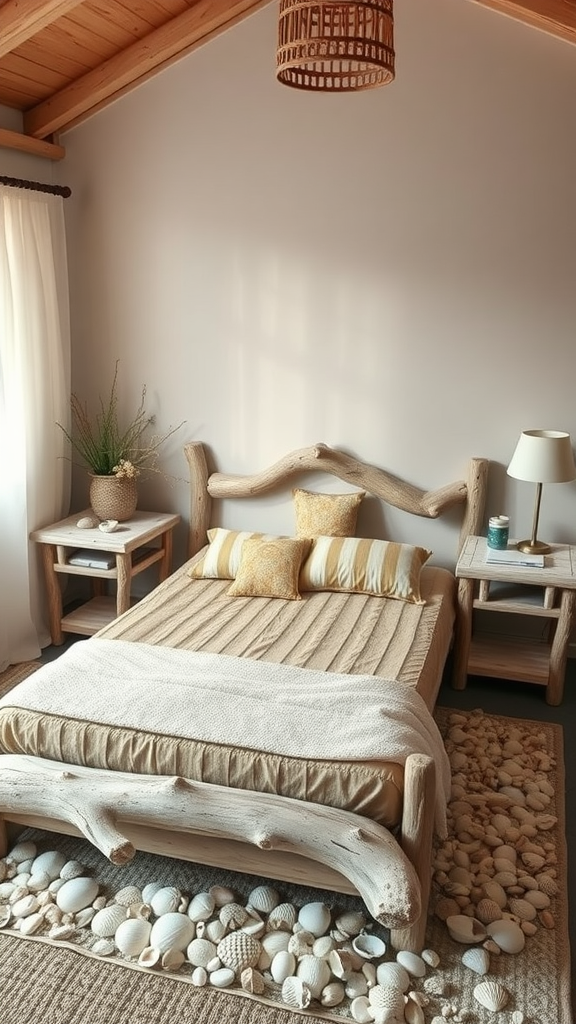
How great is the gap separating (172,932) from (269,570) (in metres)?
1.61

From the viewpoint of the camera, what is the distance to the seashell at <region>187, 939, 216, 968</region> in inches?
88.0

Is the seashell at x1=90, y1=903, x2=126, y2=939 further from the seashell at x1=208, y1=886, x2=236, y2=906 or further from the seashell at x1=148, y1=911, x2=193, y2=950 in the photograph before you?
the seashell at x1=208, y1=886, x2=236, y2=906

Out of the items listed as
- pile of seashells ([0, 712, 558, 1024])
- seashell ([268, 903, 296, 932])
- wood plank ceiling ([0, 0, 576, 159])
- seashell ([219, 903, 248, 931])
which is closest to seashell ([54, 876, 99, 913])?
pile of seashells ([0, 712, 558, 1024])

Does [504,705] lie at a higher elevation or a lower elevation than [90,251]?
lower

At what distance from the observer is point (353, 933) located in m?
2.33

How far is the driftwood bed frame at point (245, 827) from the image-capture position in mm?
2188

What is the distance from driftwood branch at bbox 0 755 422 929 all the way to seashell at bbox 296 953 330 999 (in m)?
0.20

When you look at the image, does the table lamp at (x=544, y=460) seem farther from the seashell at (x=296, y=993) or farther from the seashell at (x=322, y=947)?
the seashell at (x=296, y=993)

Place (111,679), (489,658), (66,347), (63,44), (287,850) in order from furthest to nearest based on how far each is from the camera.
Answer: (66,347) < (489,658) < (63,44) < (111,679) < (287,850)

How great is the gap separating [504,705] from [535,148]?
2329mm

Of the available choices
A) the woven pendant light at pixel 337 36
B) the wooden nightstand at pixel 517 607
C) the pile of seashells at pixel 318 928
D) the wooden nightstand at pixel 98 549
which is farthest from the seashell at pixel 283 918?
the woven pendant light at pixel 337 36

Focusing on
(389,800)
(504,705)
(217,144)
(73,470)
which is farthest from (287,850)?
(217,144)

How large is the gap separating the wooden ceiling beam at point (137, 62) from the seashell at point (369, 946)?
3.48m

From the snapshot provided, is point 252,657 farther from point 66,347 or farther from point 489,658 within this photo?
point 66,347
